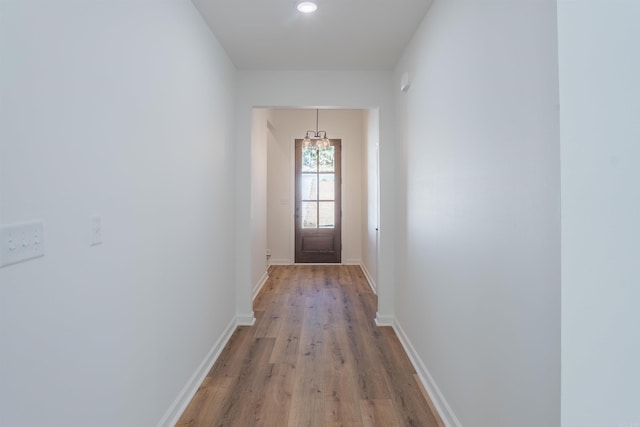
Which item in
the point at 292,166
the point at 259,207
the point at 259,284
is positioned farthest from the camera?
the point at 292,166

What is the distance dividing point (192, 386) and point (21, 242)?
1.66 metres

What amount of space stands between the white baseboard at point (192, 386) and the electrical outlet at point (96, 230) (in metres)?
1.11

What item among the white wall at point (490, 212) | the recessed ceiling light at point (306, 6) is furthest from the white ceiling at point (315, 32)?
the white wall at point (490, 212)

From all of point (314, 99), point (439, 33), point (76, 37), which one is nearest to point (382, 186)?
point (314, 99)

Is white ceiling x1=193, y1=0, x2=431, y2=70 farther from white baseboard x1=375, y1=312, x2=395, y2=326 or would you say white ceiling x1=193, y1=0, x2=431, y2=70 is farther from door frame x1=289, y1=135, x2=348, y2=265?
door frame x1=289, y1=135, x2=348, y2=265

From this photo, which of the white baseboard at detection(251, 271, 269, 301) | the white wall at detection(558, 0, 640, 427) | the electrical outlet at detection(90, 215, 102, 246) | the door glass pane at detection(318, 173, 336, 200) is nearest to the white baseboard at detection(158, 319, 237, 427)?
the electrical outlet at detection(90, 215, 102, 246)

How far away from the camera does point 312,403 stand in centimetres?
217

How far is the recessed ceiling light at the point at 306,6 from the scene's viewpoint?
7.33 feet

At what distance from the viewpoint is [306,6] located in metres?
2.27

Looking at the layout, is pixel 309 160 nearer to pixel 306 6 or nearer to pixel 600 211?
pixel 306 6

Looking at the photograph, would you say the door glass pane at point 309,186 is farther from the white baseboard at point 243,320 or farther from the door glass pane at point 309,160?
the white baseboard at point 243,320

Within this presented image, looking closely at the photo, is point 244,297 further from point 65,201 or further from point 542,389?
point 542,389

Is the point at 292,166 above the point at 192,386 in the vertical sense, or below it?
above

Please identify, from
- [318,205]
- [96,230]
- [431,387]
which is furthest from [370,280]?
[96,230]
